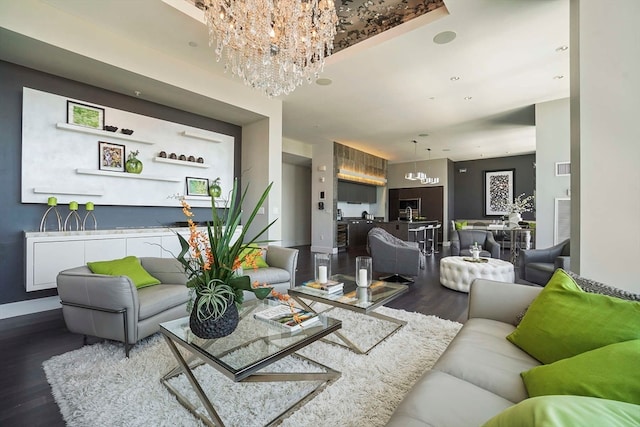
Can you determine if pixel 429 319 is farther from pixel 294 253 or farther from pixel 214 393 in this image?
pixel 214 393

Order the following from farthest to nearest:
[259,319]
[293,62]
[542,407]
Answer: [293,62]
[259,319]
[542,407]

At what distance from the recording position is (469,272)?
381 cm

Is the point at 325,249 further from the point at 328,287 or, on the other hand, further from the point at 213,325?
the point at 213,325

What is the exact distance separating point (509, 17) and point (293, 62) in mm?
2404

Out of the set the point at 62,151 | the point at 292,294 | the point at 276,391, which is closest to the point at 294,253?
the point at 292,294

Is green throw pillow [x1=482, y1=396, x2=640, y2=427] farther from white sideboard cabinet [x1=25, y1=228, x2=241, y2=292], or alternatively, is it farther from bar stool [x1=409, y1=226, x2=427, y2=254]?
bar stool [x1=409, y1=226, x2=427, y2=254]

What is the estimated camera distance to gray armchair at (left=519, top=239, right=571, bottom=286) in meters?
3.57

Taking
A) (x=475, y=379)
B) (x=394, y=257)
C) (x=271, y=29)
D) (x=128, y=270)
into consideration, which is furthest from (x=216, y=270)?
(x=394, y=257)

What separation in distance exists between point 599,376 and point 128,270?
317 centimetres

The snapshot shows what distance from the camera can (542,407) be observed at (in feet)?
1.89

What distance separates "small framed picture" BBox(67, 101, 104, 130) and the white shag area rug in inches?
115

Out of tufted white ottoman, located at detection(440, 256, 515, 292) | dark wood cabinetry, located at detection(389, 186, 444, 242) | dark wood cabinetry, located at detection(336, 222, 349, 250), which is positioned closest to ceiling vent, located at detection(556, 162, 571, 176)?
tufted white ottoman, located at detection(440, 256, 515, 292)

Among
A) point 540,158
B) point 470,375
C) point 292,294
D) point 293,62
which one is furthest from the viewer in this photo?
point 540,158

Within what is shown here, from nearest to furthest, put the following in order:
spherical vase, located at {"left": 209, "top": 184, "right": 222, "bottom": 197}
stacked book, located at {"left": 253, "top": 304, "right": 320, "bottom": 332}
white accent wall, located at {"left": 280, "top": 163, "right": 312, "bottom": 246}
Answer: stacked book, located at {"left": 253, "top": 304, "right": 320, "bottom": 332} < spherical vase, located at {"left": 209, "top": 184, "right": 222, "bottom": 197} < white accent wall, located at {"left": 280, "top": 163, "right": 312, "bottom": 246}
